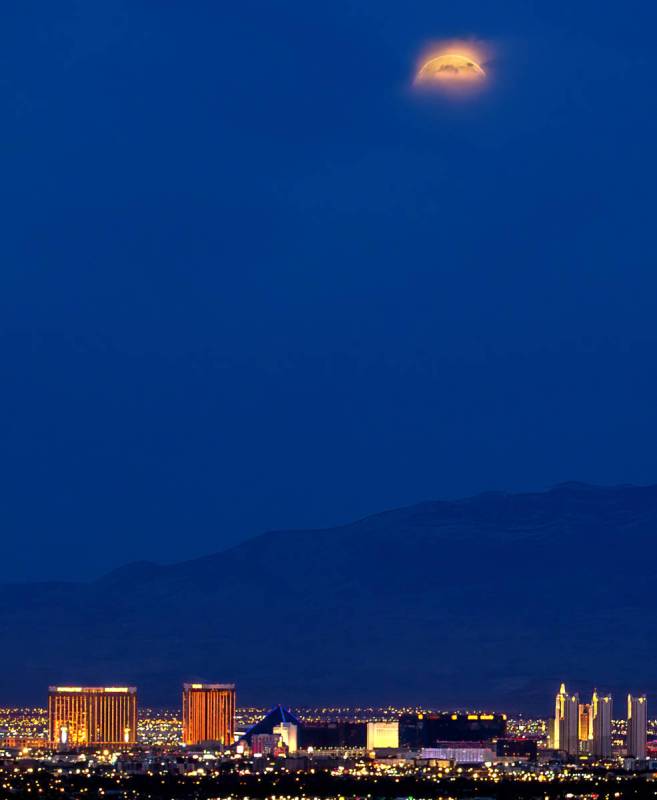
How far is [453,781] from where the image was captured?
181m

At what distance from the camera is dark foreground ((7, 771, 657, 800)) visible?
163375 millimetres

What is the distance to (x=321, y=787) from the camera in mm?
171875

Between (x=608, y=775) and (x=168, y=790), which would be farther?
(x=608, y=775)

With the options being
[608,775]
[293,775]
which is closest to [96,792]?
[293,775]

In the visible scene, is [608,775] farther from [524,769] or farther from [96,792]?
[96,792]

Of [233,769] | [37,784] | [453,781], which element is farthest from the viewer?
[233,769]

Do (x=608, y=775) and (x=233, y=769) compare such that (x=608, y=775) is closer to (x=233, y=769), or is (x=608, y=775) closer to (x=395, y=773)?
(x=395, y=773)

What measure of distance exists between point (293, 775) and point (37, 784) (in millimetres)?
33690

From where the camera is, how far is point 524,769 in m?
199

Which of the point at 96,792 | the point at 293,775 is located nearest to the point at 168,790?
the point at 96,792

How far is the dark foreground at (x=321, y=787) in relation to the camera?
16338cm

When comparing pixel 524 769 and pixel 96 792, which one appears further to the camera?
pixel 524 769

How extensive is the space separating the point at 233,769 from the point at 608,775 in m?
35.8

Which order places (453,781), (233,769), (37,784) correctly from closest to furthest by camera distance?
(37,784), (453,781), (233,769)
